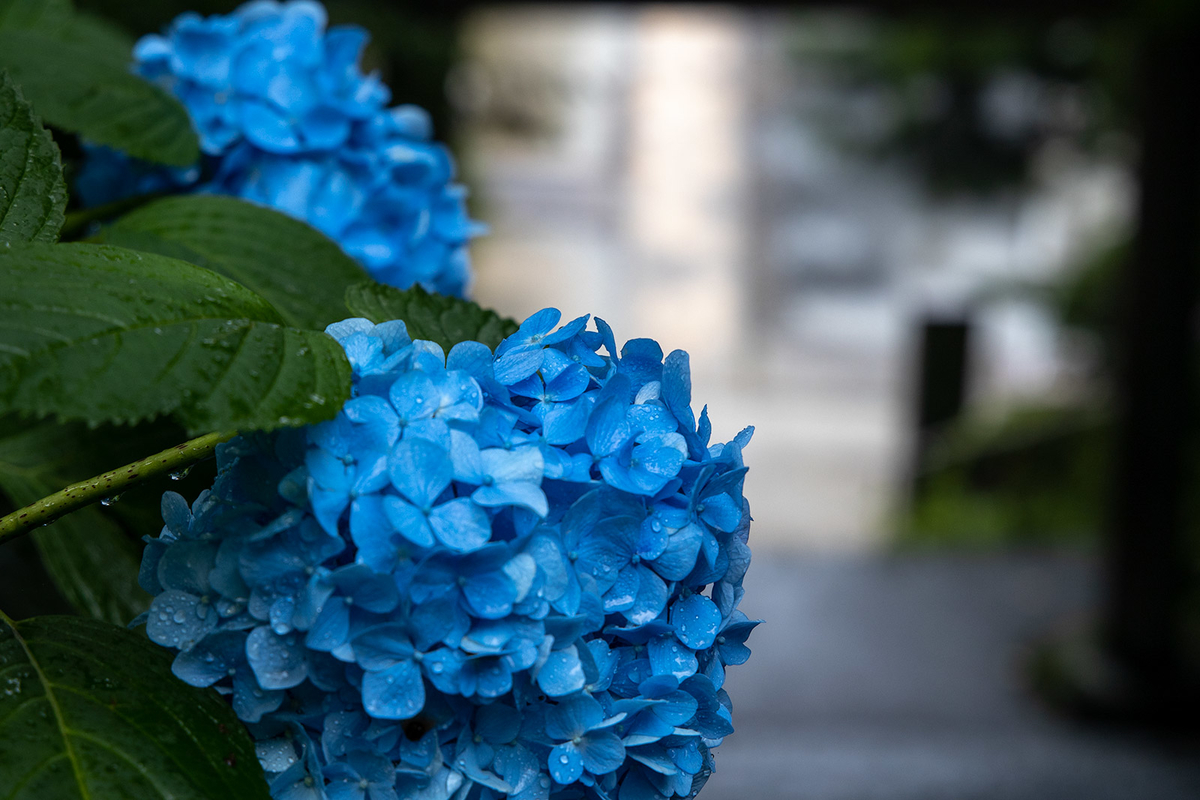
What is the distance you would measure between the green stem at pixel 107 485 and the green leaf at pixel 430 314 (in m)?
0.11

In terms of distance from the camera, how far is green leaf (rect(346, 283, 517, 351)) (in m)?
0.44

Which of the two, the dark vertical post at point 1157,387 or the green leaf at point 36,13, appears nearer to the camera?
the green leaf at point 36,13

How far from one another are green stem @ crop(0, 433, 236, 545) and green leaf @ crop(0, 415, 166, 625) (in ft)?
0.50

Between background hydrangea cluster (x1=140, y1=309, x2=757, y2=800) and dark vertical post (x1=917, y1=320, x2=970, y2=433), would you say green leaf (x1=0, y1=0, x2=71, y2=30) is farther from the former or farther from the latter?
dark vertical post (x1=917, y1=320, x2=970, y2=433)

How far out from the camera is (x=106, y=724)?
351 mm

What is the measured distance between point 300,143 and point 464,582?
1.28 ft

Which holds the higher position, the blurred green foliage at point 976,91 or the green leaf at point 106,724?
the blurred green foliage at point 976,91

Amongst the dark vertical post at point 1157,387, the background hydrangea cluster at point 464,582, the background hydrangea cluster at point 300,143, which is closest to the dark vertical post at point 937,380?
the dark vertical post at point 1157,387

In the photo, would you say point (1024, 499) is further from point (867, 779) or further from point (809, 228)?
point (809, 228)

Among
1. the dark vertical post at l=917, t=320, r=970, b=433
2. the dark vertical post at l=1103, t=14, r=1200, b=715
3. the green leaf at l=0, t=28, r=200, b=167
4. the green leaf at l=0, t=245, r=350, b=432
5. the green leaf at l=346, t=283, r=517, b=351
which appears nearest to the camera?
the green leaf at l=0, t=245, r=350, b=432

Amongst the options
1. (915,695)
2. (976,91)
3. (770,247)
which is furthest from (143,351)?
(770,247)

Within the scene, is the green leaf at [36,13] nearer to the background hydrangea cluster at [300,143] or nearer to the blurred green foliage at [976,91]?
the background hydrangea cluster at [300,143]

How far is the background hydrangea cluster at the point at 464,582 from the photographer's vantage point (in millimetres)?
335

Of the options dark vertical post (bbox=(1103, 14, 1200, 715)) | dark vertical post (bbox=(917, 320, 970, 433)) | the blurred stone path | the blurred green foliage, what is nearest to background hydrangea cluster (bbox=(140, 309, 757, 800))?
the blurred stone path
